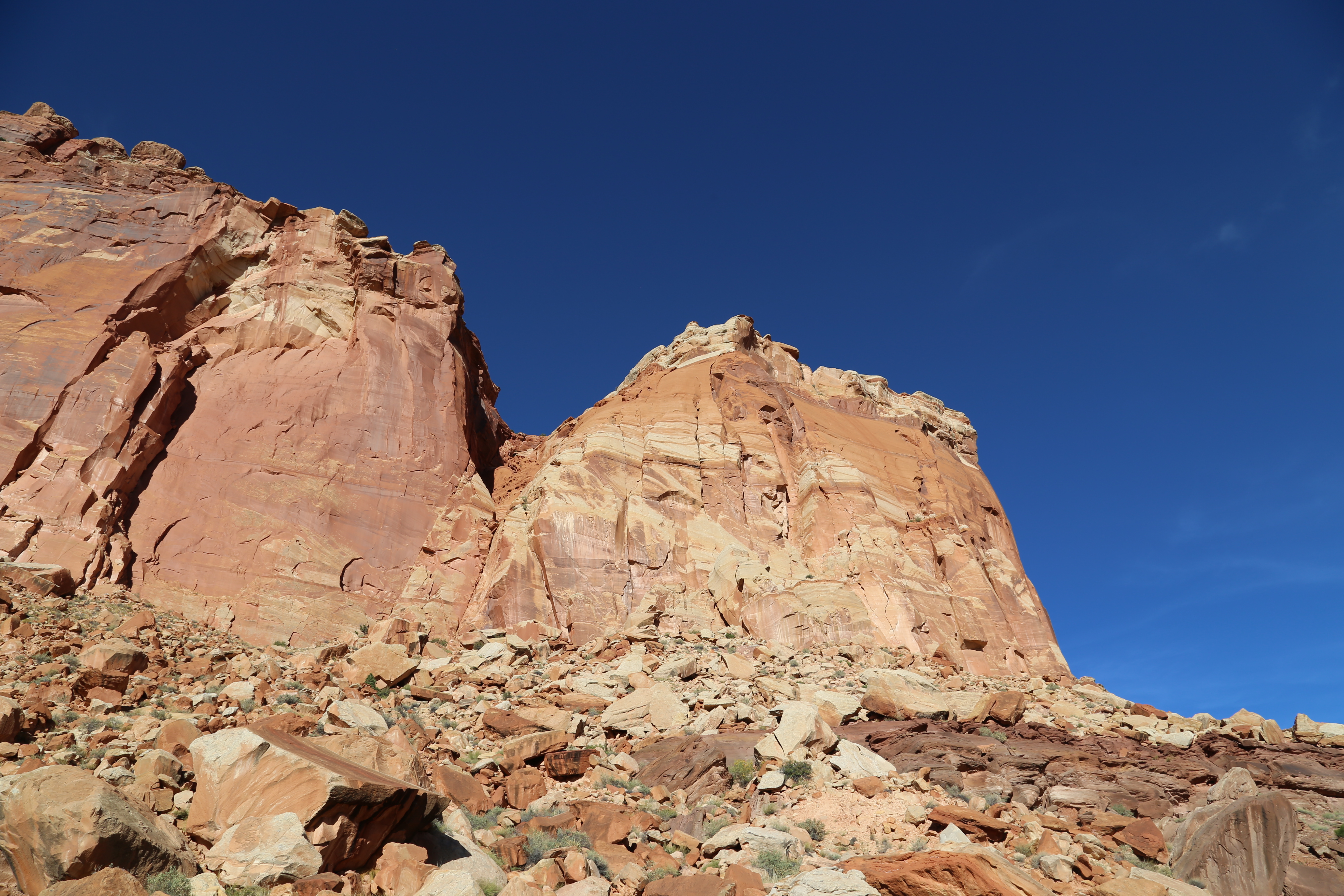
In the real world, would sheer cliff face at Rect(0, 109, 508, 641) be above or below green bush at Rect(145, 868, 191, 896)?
above

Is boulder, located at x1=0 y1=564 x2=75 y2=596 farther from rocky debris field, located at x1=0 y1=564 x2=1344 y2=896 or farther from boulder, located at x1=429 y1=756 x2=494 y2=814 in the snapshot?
boulder, located at x1=429 y1=756 x2=494 y2=814

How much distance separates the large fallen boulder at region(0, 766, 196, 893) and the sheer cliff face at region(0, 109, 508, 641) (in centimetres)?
1887

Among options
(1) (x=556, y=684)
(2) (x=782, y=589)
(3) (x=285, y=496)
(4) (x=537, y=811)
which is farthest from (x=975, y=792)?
(3) (x=285, y=496)

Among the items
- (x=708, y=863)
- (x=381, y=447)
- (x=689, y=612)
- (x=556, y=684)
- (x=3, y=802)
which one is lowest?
(x=3, y=802)

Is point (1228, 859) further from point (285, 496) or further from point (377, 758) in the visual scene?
point (285, 496)

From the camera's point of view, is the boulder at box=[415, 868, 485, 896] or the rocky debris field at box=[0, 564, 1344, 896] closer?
the boulder at box=[415, 868, 485, 896]

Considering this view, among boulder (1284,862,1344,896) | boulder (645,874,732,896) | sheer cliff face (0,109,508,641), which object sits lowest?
boulder (645,874,732,896)

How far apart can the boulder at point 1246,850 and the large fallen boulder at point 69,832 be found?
16.0 m

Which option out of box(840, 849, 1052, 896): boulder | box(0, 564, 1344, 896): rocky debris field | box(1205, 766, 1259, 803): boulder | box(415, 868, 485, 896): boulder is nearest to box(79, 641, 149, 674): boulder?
box(0, 564, 1344, 896): rocky debris field

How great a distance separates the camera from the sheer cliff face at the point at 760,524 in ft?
103

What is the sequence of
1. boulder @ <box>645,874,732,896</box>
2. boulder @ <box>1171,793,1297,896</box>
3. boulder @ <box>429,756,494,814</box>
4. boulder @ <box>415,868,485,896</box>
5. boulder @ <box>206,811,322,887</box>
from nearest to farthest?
1. boulder @ <box>206,811,322,887</box>
2. boulder @ <box>415,868,485,896</box>
3. boulder @ <box>645,874,732,896</box>
4. boulder @ <box>1171,793,1297,896</box>
5. boulder @ <box>429,756,494,814</box>

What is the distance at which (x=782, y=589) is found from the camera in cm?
3180

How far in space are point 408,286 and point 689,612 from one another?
845 inches

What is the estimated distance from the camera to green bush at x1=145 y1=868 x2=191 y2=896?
833cm
